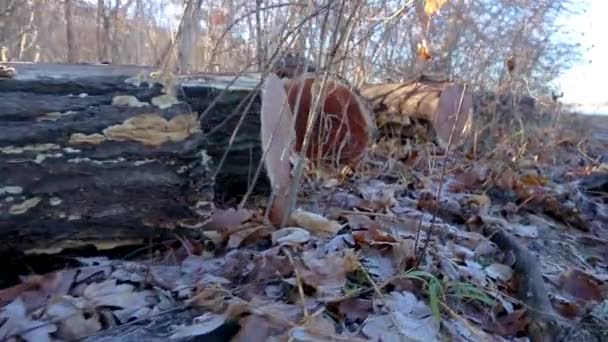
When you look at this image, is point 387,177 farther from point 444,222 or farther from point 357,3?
point 357,3

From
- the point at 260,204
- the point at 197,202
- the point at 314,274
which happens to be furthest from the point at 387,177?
the point at 314,274

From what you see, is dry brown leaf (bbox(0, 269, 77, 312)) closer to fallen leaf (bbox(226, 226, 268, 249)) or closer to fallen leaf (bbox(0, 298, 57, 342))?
fallen leaf (bbox(0, 298, 57, 342))

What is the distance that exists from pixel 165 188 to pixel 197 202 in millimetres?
113

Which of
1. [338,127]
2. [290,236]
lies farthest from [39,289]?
[338,127]

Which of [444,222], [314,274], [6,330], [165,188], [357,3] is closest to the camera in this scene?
[6,330]

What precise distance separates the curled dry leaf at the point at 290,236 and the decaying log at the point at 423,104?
2.50 m

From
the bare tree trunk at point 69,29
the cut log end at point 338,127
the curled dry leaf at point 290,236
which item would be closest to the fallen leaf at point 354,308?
the curled dry leaf at point 290,236

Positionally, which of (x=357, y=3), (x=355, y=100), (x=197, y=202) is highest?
(x=357, y=3)

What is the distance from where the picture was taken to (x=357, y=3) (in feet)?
5.66

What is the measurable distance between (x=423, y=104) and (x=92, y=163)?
9.94 ft

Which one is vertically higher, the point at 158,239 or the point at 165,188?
the point at 165,188

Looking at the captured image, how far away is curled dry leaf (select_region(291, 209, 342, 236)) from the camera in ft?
6.41

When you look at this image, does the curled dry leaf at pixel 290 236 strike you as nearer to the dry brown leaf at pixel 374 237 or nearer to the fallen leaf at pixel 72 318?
the dry brown leaf at pixel 374 237

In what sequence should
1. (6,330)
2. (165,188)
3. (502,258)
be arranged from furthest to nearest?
(502,258)
(165,188)
(6,330)
